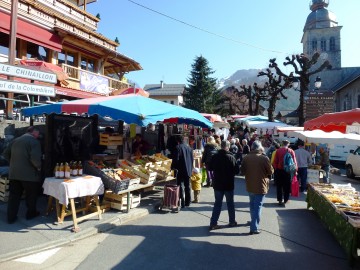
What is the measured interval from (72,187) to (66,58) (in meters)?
14.7

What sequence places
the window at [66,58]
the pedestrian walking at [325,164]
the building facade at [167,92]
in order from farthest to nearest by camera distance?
the building facade at [167,92] < the window at [66,58] < the pedestrian walking at [325,164]

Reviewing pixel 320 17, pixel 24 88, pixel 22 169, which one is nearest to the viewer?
pixel 22 169

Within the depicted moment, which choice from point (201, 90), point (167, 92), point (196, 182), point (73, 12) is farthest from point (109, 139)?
point (167, 92)

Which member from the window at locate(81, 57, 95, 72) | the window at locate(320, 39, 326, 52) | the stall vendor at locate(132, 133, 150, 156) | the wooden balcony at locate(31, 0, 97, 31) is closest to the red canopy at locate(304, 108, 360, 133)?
the stall vendor at locate(132, 133, 150, 156)

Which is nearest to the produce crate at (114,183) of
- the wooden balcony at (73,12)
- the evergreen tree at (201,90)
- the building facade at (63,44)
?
the building facade at (63,44)

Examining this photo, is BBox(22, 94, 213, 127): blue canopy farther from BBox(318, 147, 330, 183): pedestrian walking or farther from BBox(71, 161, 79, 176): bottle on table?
BBox(318, 147, 330, 183): pedestrian walking

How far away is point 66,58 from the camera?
1859 centimetres

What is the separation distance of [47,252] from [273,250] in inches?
148

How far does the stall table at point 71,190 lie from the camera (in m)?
5.79

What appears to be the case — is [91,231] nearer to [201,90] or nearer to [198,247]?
[198,247]

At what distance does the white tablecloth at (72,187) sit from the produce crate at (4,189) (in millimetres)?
2059

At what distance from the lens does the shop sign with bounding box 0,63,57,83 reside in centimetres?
586

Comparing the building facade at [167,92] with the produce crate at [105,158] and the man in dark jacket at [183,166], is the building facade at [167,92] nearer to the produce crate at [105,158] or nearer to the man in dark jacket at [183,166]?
the produce crate at [105,158]

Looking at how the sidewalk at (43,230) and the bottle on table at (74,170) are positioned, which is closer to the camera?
the sidewalk at (43,230)
